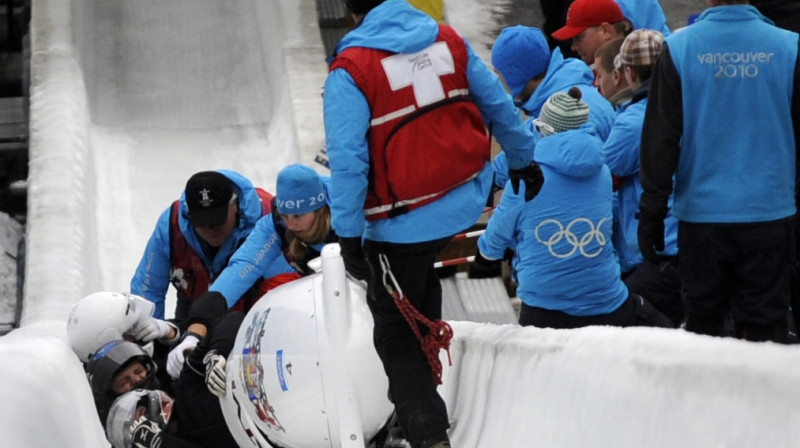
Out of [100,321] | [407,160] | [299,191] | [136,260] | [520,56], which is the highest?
[407,160]

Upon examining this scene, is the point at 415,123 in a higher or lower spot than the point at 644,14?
higher

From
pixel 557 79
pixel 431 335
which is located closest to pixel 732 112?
pixel 431 335

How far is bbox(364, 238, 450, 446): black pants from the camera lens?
274cm

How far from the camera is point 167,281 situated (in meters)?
4.54

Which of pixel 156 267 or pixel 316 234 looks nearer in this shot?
pixel 316 234

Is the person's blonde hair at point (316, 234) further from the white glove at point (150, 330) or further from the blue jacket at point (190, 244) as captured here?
the blue jacket at point (190, 244)

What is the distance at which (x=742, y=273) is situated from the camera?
3.01 meters

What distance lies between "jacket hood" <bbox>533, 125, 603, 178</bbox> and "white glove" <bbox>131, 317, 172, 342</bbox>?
3.87 ft

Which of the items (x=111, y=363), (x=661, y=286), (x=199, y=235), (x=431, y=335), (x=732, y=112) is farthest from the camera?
(x=199, y=235)

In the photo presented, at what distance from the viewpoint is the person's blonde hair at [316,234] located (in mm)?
3434

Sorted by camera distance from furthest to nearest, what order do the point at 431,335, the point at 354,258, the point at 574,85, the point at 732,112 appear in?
the point at 574,85
the point at 732,112
the point at 431,335
the point at 354,258

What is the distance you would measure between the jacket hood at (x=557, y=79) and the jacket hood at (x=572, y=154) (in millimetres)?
733

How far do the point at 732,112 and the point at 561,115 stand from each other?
0.61 metres

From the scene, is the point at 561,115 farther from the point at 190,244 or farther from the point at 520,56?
the point at 190,244
